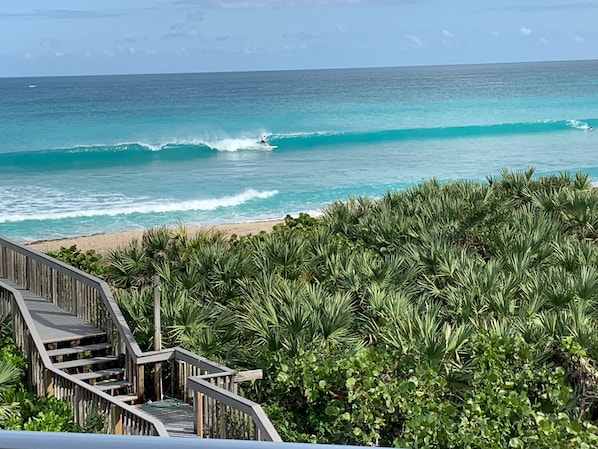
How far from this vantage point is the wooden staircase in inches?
509

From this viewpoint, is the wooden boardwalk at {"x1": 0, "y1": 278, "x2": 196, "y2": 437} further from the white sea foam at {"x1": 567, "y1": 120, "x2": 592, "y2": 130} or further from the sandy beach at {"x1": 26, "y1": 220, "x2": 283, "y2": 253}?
the white sea foam at {"x1": 567, "y1": 120, "x2": 592, "y2": 130}

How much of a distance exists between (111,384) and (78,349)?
1.15 metres

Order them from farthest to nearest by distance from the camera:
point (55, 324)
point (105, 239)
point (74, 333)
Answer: point (105, 239) < point (55, 324) < point (74, 333)

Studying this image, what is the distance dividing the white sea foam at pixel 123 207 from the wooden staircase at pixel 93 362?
2461 centimetres

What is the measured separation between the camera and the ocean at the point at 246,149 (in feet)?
137

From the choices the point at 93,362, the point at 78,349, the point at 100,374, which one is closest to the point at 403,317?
the point at 100,374

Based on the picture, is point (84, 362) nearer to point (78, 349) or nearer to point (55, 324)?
point (78, 349)

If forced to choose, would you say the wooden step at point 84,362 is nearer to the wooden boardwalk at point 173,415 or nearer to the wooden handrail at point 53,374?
the wooden handrail at point 53,374

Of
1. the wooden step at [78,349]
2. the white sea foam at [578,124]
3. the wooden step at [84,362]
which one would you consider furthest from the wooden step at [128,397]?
the white sea foam at [578,124]

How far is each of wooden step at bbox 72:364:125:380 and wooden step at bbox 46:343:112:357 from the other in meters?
0.40

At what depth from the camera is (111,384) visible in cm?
1298

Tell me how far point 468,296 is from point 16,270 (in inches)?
345

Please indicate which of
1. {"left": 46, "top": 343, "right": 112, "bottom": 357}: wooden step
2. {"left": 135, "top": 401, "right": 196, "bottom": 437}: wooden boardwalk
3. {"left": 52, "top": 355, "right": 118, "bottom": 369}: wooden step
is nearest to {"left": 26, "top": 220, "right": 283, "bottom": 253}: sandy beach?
{"left": 46, "top": 343, "right": 112, "bottom": 357}: wooden step

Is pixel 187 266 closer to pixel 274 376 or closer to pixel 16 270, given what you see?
pixel 16 270
